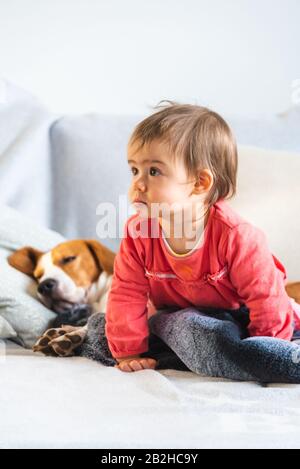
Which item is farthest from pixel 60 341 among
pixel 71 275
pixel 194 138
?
pixel 194 138

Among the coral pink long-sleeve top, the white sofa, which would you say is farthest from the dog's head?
the coral pink long-sleeve top

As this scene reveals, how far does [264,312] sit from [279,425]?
1.04 ft

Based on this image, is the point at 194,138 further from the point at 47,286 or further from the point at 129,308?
the point at 47,286

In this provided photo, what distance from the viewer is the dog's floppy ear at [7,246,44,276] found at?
1.62 metres

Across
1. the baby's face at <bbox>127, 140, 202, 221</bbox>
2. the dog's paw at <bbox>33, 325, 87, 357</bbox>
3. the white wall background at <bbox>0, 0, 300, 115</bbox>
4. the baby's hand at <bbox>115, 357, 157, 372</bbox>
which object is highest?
the white wall background at <bbox>0, 0, 300, 115</bbox>

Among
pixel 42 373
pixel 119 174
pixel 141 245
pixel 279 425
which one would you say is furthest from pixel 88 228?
pixel 279 425

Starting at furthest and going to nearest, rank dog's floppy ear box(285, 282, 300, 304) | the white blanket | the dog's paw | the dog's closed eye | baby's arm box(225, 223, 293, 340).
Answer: the dog's closed eye → dog's floppy ear box(285, 282, 300, 304) → the dog's paw → baby's arm box(225, 223, 293, 340) → the white blanket

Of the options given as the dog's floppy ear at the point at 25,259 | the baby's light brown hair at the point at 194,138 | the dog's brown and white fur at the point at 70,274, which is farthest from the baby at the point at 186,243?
the dog's floppy ear at the point at 25,259

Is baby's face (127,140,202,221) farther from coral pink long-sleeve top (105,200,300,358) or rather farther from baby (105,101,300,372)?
coral pink long-sleeve top (105,200,300,358)

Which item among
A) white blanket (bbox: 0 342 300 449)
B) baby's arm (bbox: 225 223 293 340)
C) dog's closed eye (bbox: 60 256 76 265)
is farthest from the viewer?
dog's closed eye (bbox: 60 256 76 265)

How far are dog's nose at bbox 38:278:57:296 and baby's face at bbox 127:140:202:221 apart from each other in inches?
16.1

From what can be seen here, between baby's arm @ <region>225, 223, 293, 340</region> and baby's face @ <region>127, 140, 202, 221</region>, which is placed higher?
baby's face @ <region>127, 140, 202, 221</region>

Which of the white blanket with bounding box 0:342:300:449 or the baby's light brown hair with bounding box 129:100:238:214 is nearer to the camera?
the white blanket with bounding box 0:342:300:449

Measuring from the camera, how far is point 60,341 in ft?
4.49
